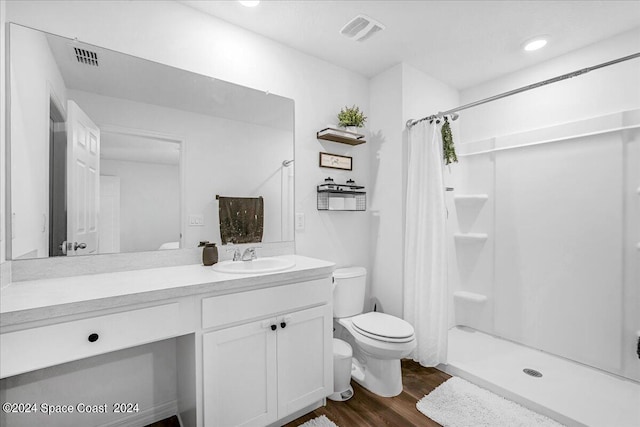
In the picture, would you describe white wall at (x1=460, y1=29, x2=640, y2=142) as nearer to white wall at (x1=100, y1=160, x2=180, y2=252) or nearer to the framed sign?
the framed sign

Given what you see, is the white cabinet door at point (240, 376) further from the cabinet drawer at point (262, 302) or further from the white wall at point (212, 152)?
the white wall at point (212, 152)

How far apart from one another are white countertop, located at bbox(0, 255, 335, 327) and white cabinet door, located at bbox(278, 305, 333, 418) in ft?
A: 0.80

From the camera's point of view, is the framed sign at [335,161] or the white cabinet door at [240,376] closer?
the white cabinet door at [240,376]

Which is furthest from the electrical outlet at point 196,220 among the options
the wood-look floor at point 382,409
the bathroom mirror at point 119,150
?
the wood-look floor at point 382,409

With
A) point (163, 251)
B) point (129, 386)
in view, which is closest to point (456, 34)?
point (163, 251)

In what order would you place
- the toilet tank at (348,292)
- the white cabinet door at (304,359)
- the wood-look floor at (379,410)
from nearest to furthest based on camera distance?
1. the white cabinet door at (304,359)
2. the wood-look floor at (379,410)
3. the toilet tank at (348,292)

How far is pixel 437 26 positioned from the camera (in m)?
2.01

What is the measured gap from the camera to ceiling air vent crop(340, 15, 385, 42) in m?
1.93

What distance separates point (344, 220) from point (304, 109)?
97cm

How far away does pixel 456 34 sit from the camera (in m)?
2.10

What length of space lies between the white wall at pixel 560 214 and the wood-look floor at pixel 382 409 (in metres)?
1.06

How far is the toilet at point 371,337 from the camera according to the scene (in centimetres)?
188

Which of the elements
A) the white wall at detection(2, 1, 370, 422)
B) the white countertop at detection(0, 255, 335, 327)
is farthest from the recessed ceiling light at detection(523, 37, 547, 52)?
the white countertop at detection(0, 255, 335, 327)

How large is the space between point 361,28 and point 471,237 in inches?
81.0
